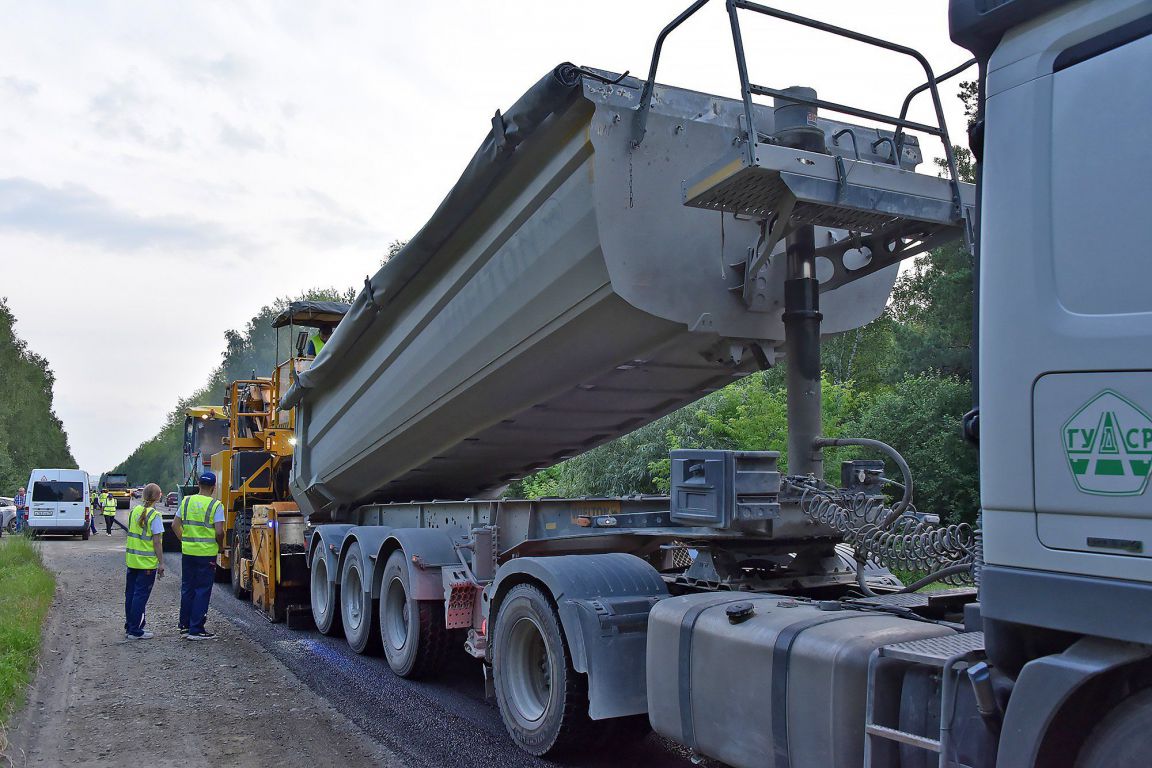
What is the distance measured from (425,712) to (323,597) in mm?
3481

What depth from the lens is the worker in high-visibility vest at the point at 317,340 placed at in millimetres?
11438

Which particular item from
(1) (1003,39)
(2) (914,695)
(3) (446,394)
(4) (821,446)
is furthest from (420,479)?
(1) (1003,39)

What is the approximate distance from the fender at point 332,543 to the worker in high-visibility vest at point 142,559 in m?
1.54

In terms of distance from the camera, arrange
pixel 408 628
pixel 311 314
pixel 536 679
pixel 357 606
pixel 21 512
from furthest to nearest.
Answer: pixel 21 512, pixel 311 314, pixel 357 606, pixel 408 628, pixel 536 679

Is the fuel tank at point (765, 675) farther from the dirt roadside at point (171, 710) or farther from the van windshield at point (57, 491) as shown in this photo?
the van windshield at point (57, 491)

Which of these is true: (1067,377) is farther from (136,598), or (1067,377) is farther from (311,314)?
(311,314)

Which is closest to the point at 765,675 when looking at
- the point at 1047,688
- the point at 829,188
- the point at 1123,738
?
the point at 1047,688

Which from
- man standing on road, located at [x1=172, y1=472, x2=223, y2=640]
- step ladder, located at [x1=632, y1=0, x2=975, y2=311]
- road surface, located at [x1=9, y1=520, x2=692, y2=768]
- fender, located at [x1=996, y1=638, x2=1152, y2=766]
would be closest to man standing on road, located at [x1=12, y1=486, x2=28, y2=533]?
road surface, located at [x1=9, y1=520, x2=692, y2=768]

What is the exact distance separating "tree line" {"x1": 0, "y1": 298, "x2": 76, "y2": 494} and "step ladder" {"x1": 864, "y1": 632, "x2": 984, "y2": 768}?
174 ft

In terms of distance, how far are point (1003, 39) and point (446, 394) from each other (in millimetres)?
4557

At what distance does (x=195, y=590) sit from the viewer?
9.10 meters

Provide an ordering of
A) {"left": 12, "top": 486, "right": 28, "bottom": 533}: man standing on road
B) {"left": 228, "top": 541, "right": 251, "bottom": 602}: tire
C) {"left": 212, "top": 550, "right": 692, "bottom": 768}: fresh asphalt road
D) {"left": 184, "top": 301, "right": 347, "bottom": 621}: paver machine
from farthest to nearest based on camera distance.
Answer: {"left": 12, "top": 486, "right": 28, "bottom": 533}: man standing on road
{"left": 228, "top": 541, "right": 251, "bottom": 602}: tire
{"left": 184, "top": 301, "right": 347, "bottom": 621}: paver machine
{"left": 212, "top": 550, "right": 692, "bottom": 768}: fresh asphalt road

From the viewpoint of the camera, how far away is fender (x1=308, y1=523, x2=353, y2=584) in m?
8.77

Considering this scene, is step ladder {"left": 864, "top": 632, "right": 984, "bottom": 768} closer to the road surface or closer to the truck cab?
the truck cab
